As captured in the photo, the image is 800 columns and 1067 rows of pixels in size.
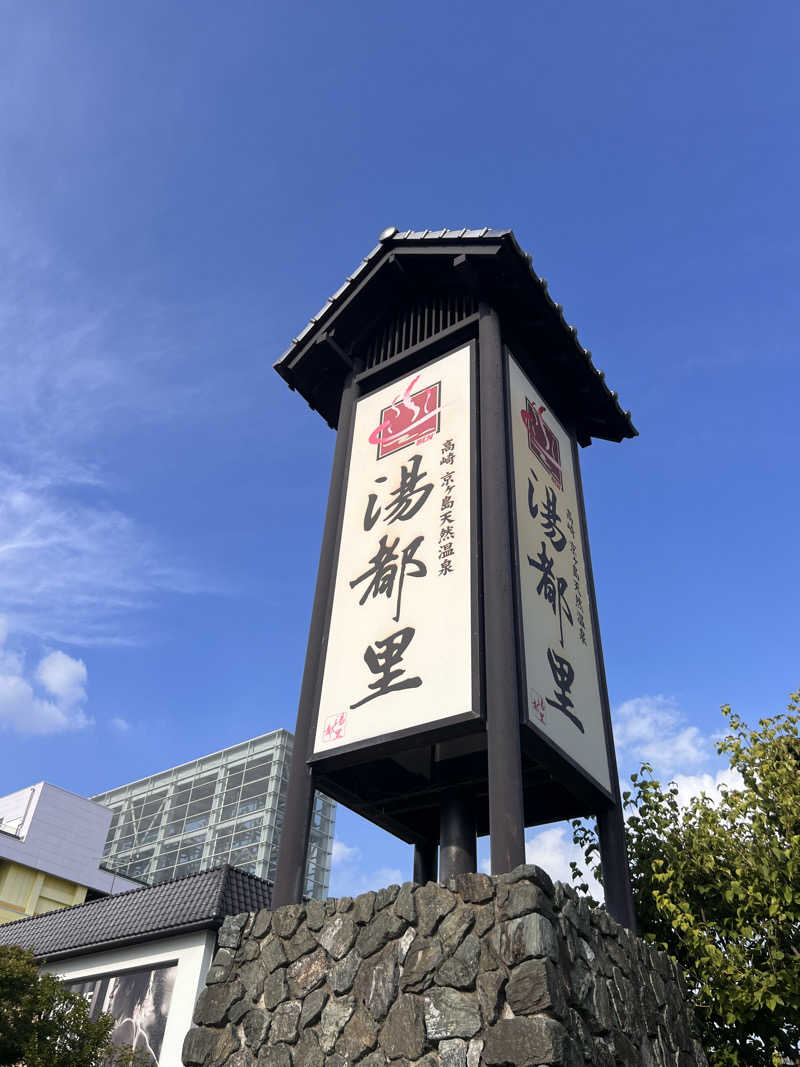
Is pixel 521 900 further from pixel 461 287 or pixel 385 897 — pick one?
pixel 461 287

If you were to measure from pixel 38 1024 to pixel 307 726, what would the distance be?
656 cm

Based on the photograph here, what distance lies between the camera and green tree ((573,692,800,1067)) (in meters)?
12.9

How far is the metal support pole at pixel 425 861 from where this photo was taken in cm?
1542

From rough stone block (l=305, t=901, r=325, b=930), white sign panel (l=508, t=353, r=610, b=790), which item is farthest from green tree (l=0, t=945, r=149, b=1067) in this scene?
white sign panel (l=508, t=353, r=610, b=790)

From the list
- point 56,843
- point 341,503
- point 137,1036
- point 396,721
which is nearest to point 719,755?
point 396,721

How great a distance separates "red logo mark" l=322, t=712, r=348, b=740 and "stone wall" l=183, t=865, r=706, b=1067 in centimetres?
238

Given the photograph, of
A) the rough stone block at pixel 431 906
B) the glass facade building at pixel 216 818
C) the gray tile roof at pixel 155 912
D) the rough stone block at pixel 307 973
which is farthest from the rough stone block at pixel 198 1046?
the glass facade building at pixel 216 818

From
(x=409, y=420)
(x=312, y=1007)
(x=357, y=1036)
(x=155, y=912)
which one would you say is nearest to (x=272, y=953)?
(x=312, y=1007)

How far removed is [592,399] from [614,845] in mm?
9496

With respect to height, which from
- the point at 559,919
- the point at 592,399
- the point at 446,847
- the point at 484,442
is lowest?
the point at 559,919

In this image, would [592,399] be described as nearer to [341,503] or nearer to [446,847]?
[341,503]

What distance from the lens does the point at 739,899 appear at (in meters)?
13.6

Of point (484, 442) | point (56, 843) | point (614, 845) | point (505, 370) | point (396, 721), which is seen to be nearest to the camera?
point (396, 721)

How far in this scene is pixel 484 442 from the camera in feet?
47.0
